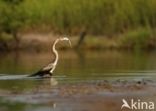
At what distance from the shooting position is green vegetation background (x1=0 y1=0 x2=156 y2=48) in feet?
216

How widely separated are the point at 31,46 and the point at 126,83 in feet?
141

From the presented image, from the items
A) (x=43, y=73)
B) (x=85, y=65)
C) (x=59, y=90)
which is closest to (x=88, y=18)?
(x=85, y=65)

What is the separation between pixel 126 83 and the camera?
25.0 m

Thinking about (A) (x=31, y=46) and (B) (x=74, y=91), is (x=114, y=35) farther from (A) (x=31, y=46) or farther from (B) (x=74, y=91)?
(B) (x=74, y=91)

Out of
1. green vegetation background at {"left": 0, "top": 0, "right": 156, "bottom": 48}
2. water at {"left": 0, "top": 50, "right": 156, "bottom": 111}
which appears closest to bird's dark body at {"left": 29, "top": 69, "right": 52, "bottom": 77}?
water at {"left": 0, "top": 50, "right": 156, "bottom": 111}

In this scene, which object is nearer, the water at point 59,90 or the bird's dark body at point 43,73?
the water at point 59,90

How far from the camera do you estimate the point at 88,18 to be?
67.2m

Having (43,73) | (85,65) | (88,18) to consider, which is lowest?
(85,65)

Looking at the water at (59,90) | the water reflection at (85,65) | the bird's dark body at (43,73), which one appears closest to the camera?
the water at (59,90)

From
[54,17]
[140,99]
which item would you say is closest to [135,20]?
[54,17]

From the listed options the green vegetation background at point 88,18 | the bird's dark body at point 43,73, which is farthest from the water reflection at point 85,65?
the green vegetation background at point 88,18

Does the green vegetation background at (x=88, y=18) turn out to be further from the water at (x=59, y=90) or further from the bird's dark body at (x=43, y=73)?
the bird's dark body at (x=43, y=73)

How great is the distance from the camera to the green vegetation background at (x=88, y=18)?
65688 millimetres

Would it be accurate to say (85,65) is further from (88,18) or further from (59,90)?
(88,18)
